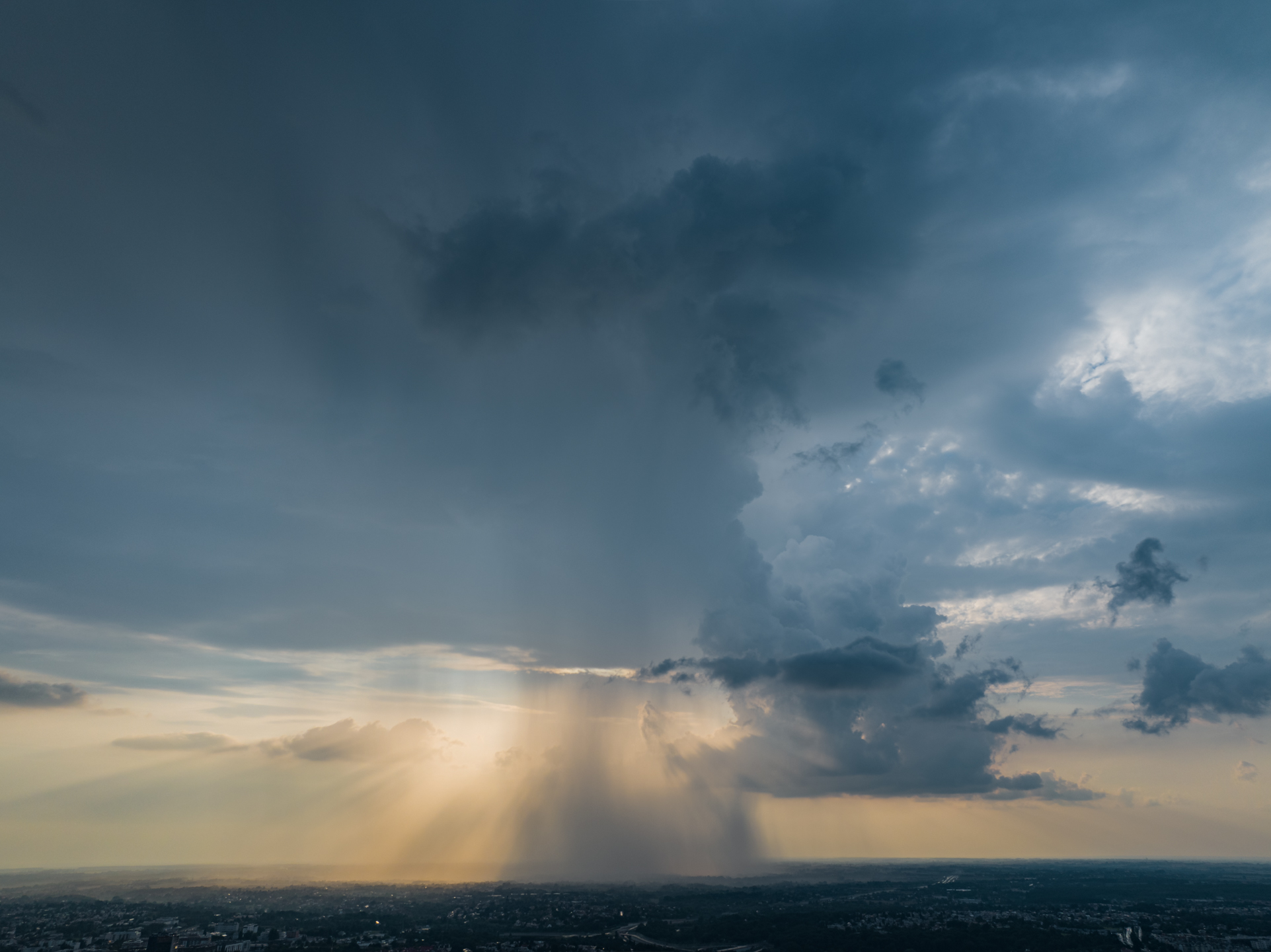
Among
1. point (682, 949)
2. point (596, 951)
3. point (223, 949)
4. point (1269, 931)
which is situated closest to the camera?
Answer: point (223, 949)

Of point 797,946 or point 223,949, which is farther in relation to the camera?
point 797,946

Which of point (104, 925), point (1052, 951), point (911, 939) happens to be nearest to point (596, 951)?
point (911, 939)

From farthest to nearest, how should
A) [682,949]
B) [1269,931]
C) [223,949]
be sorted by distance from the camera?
[1269,931], [682,949], [223,949]

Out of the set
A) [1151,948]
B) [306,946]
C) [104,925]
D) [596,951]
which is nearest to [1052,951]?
[1151,948]

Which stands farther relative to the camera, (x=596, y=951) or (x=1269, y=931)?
(x=1269, y=931)

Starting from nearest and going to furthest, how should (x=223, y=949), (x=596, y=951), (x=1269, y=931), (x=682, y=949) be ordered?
(x=223, y=949)
(x=596, y=951)
(x=682, y=949)
(x=1269, y=931)

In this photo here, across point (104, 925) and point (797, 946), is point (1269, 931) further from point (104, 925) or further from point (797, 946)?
point (104, 925)

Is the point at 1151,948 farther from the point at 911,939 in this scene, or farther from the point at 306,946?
the point at 306,946

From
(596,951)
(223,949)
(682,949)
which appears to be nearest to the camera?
(223,949)
